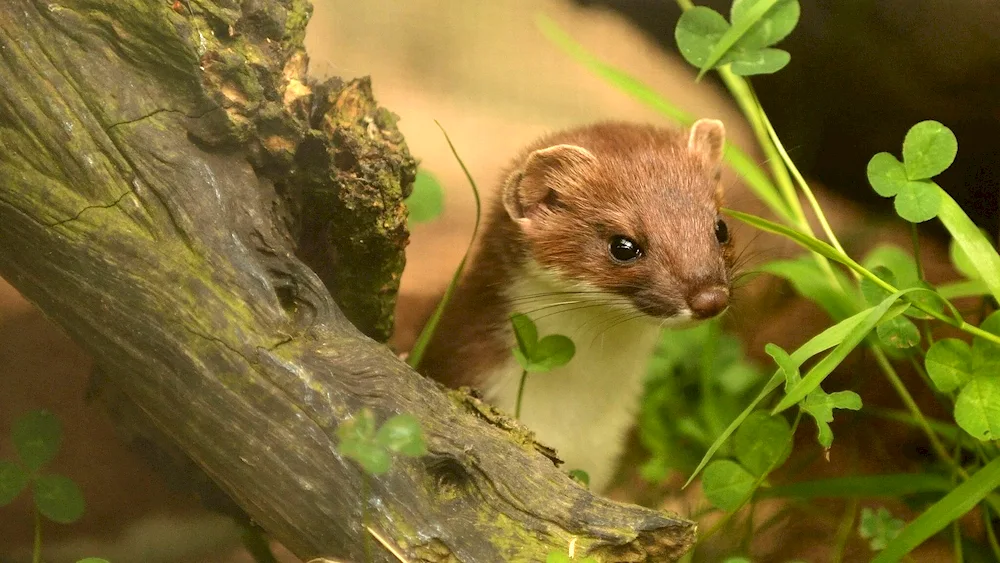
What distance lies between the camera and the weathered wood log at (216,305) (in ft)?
3.54

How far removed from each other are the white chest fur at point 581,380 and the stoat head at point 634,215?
87 millimetres

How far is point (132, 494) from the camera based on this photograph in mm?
1607

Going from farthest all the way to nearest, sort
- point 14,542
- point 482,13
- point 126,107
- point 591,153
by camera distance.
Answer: point 482,13 < point 591,153 < point 14,542 < point 126,107

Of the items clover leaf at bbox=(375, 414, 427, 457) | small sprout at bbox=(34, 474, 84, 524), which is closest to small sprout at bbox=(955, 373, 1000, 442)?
clover leaf at bbox=(375, 414, 427, 457)

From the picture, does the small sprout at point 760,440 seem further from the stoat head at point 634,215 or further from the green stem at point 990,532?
the green stem at point 990,532

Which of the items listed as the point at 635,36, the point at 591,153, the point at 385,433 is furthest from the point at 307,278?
the point at 635,36

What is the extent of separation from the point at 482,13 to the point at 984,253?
43.0 inches

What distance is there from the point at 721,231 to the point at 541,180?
0.38m

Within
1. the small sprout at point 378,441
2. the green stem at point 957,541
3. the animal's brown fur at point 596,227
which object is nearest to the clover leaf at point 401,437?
the small sprout at point 378,441

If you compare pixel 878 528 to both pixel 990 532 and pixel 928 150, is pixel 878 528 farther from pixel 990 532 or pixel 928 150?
pixel 928 150

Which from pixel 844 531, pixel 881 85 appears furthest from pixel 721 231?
pixel 881 85

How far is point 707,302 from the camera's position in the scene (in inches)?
58.6

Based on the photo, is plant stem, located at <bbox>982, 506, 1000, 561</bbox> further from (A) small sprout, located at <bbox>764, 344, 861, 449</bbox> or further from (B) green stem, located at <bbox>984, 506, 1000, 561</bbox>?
(A) small sprout, located at <bbox>764, 344, 861, 449</bbox>

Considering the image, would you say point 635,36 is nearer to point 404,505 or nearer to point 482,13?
point 482,13
